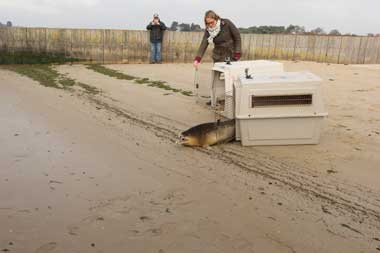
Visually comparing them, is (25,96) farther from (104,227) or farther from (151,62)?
(151,62)

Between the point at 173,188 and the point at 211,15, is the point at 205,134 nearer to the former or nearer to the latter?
the point at 173,188

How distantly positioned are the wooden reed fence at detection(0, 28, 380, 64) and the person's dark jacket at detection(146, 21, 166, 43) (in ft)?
1.04

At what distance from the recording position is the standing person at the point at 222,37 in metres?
7.09

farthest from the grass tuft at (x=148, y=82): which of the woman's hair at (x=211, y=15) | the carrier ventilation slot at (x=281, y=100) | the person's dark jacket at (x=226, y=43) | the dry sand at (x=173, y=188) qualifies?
the carrier ventilation slot at (x=281, y=100)

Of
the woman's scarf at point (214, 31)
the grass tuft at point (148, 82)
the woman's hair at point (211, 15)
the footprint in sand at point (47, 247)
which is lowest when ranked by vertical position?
the footprint in sand at point (47, 247)

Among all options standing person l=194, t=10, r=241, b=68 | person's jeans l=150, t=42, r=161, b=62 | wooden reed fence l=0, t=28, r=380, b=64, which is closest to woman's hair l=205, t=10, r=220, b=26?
standing person l=194, t=10, r=241, b=68

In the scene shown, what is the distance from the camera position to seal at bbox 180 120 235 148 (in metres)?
5.16

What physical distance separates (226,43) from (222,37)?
124 mm

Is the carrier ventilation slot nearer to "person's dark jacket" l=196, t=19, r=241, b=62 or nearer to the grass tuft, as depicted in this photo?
"person's dark jacket" l=196, t=19, r=241, b=62

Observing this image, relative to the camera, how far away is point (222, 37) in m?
7.22

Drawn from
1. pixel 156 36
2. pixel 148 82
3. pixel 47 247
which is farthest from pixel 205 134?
pixel 156 36

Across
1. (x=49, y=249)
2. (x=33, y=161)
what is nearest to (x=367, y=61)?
(x=33, y=161)

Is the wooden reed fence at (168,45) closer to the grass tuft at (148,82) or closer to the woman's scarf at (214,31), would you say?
the grass tuft at (148,82)

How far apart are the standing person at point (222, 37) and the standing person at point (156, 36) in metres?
8.60
